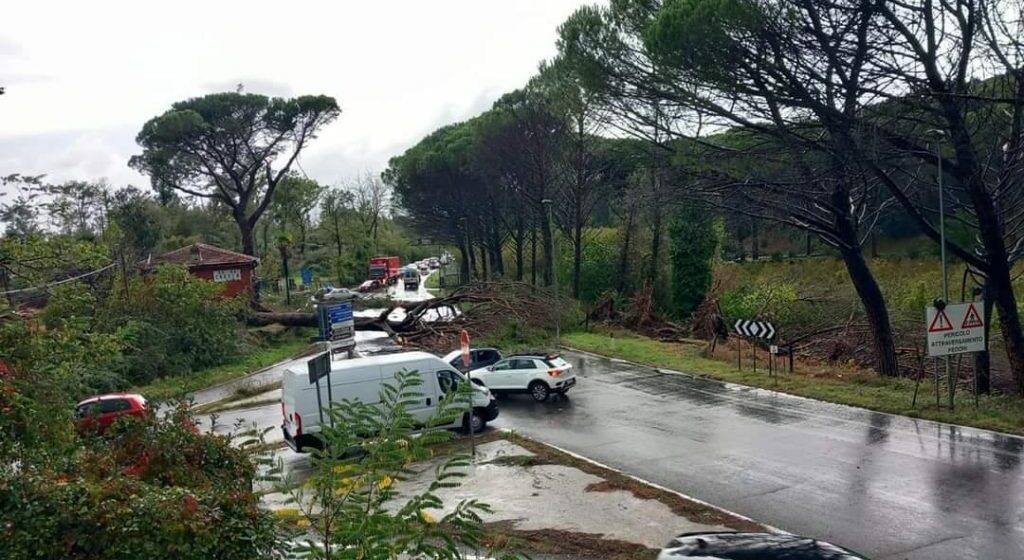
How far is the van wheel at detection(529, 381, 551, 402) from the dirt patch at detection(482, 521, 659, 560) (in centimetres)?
1116

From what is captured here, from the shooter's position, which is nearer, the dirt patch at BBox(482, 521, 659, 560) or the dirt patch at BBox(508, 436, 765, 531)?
the dirt patch at BBox(482, 521, 659, 560)

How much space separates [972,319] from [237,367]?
26.3 meters

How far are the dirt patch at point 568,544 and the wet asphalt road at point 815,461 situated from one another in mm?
2450

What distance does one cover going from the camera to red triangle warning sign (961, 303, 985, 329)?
17.6 meters

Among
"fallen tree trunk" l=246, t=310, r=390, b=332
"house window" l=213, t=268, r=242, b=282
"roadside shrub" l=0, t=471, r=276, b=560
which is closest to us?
"roadside shrub" l=0, t=471, r=276, b=560

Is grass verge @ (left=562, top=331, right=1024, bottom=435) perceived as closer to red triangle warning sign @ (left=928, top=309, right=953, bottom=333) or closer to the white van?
red triangle warning sign @ (left=928, top=309, right=953, bottom=333)

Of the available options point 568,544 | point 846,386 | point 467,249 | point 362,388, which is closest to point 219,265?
point 467,249

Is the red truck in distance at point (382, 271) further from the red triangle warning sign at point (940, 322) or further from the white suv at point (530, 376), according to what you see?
the red triangle warning sign at point (940, 322)

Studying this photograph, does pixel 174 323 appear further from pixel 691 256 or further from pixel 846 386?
pixel 691 256

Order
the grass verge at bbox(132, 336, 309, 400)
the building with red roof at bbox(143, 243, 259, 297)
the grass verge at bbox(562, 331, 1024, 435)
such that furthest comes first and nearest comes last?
the building with red roof at bbox(143, 243, 259, 297)
the grass verge at bbox(132, 336, 309, 400)
the grass verge at bbox(562, 331, 1024, 435)

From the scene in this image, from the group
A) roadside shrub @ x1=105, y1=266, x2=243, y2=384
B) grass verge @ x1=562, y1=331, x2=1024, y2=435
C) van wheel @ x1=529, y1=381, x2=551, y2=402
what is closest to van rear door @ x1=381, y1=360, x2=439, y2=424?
van wheel @ x1=529, y1=381, x2=551, y2=402

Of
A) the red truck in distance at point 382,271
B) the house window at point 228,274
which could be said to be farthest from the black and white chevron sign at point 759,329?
the red truck in distance at point 382,271

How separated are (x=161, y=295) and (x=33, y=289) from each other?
18966 millimetres

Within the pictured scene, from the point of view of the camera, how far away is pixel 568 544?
35.7ft
